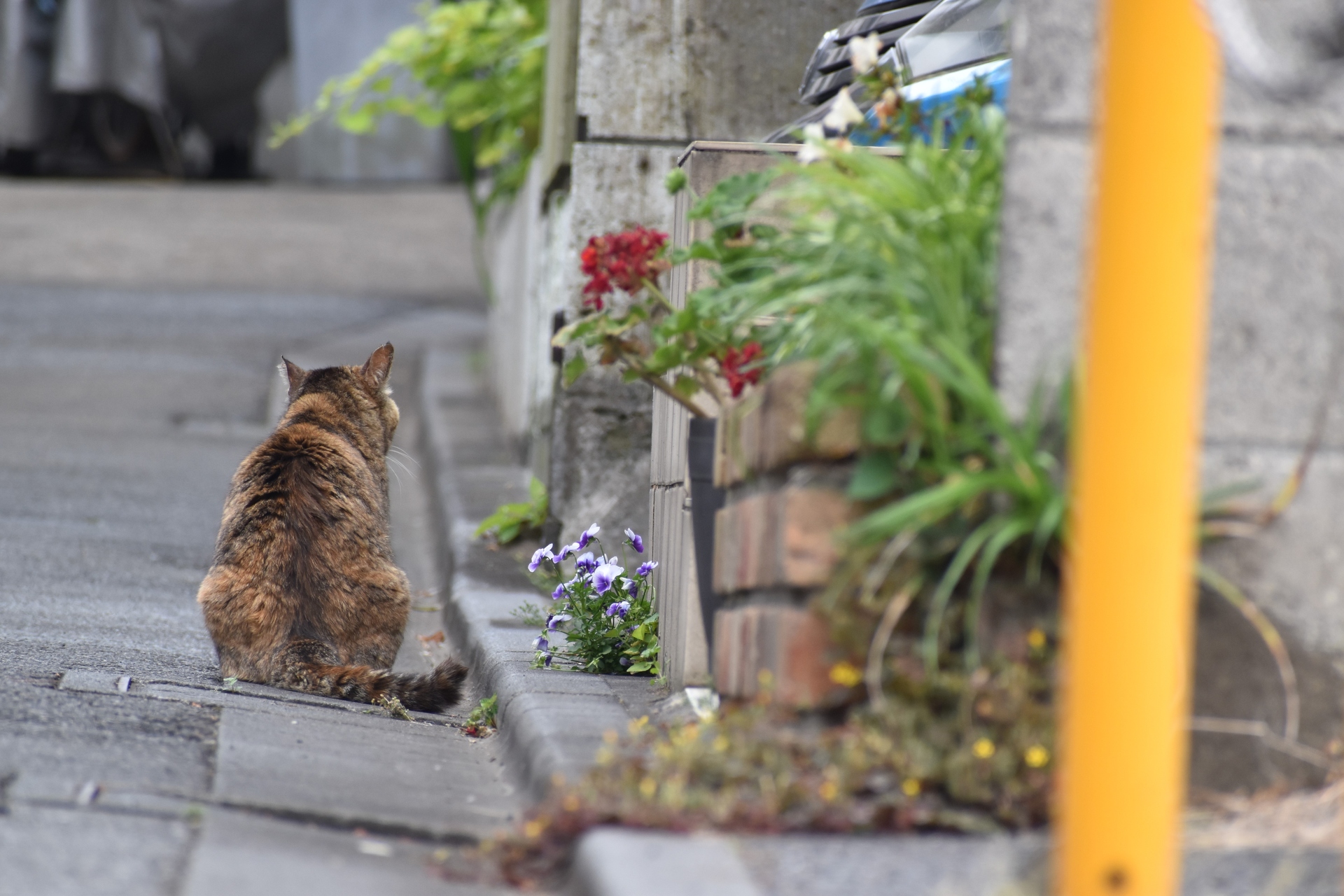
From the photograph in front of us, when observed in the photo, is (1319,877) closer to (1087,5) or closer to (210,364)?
(1087,5)

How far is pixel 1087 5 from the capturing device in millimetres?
2354

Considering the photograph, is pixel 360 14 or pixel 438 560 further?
pixel 360 14

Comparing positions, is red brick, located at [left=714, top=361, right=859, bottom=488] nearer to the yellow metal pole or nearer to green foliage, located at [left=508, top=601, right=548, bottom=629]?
the yellow metal pole

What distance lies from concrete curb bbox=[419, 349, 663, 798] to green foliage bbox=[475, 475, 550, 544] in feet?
0.31

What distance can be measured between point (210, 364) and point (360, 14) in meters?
6.77

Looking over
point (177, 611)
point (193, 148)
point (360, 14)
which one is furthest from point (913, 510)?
point (193, 148)

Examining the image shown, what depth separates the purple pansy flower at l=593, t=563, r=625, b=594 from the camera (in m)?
3.78

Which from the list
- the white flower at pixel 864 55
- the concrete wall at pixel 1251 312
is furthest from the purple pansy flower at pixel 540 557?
the concrete wall at pixel 1251 312

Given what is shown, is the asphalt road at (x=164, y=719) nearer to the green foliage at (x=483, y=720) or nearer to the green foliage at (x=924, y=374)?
the green foliage at (x=483, y=720)

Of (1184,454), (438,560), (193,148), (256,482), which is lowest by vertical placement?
(438,560)

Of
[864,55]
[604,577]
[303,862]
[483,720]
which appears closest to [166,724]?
[483,720]

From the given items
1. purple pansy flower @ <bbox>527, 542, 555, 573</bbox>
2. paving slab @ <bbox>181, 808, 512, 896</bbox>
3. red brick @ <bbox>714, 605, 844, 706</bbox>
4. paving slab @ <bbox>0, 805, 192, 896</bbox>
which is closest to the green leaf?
red brick @ <bbox>714, 605, 844, 706</bbox>

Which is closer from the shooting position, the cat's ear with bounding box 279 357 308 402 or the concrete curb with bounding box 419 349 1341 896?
the concrete curb with bounding box 419 349 1341 896

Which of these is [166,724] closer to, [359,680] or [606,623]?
[359,680]
